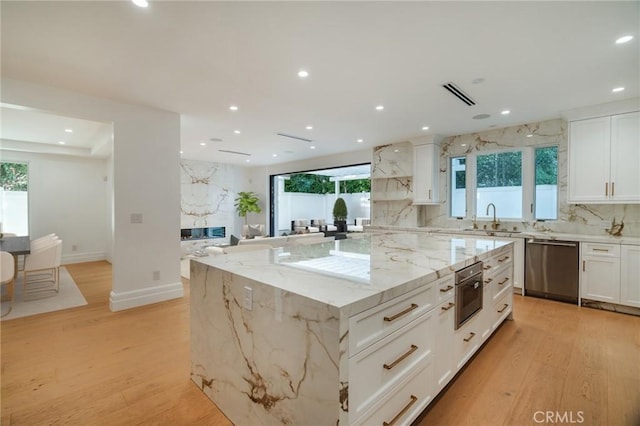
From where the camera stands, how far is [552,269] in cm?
408

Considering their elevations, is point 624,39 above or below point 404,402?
above

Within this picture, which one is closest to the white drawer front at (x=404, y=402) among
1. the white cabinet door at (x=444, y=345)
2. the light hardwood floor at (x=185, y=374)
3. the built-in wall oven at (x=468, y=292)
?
the white cabinet door at (x=444, y=345)

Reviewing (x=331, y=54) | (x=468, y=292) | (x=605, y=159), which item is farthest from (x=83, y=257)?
(x=605, y=159)

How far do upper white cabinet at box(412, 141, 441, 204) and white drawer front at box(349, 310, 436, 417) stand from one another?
422 centimetres

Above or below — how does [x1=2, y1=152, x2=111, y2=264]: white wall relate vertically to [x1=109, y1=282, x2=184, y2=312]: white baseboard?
above

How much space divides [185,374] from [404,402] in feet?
5.67

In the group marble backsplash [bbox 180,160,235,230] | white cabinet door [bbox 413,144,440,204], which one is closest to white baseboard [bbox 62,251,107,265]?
marble backsplash [bbox 180,160,235,230]

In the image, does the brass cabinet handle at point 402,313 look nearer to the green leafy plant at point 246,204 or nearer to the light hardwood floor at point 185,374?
the light hardwood floor at point 185,374

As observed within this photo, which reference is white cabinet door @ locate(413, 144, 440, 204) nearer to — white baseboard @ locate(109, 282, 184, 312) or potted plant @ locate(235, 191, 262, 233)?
white baseboard @ locate(109, 282, 184, 312)

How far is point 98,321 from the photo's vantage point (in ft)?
11.0

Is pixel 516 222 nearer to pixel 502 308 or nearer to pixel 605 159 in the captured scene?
pixel 605 159

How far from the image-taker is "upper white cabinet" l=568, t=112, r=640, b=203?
363 cm

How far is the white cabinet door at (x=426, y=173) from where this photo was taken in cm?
552

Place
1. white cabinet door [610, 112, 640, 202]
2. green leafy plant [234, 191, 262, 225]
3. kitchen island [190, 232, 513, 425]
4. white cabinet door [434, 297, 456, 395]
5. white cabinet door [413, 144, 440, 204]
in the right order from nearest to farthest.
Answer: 1. kitchen island [190, 232, 513, 425]
2. white cabinet door [434, 297, 456, 395]
3. white cabinet door [610, 112, 640, 202]
4. white cabinet door [413, 144, 440, 204]
5. green leafy plant [234, 191, 262, 225]
